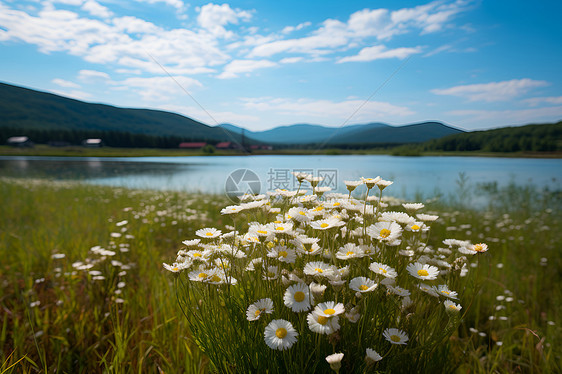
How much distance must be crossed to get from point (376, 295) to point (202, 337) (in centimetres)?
92

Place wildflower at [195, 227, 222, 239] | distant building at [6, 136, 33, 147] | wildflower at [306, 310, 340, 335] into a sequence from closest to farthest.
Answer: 1. wildflower at [306, 310, 340, 335]
2. wildflower at [195, 227, 222, 239]
3. distant building at [6, 136, 33, 147]

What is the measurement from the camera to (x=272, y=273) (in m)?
1.42

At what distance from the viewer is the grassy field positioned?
2316 mm

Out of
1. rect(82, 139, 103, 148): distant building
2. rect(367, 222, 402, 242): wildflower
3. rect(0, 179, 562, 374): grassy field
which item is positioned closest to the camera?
rect(367, 222, 402, 242): wildflower

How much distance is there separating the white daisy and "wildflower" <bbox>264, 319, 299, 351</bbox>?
75mm

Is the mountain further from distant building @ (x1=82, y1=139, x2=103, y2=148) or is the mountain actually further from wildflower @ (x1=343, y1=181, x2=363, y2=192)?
wildflower @ (x1=343, y1=181, x2=363, y2=192)

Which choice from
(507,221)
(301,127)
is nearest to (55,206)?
(507,221)

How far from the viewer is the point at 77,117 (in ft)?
307

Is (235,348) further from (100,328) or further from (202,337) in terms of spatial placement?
(100,328)

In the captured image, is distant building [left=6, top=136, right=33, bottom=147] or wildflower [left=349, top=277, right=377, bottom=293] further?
distant building [left=6, top=136, right=33, bottom=147]

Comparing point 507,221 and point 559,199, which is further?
point 559,199

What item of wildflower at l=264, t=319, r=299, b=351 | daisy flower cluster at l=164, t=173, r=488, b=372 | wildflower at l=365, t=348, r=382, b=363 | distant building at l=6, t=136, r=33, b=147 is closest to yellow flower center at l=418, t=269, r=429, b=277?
daisy flower cluster at l=164, t=173, r=488, b=372

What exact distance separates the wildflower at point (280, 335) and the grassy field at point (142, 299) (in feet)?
2.43

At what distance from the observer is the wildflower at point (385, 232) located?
1.33 metres
